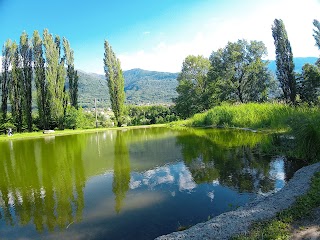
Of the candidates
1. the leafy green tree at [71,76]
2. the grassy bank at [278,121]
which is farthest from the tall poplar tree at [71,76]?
the grassy bank at [278,121]

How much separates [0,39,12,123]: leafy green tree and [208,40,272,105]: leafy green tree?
24256mm

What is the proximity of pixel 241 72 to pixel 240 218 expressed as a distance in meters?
30.5

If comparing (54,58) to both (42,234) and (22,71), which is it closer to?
(22,71)

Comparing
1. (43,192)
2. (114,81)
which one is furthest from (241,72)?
(43,192)

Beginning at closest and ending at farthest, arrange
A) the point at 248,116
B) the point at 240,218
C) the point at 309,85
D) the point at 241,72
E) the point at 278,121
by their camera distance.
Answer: the point at 240,218 → the point at 278,121 → the point at 248,116 → the point at 309,85 → the point at 241,72

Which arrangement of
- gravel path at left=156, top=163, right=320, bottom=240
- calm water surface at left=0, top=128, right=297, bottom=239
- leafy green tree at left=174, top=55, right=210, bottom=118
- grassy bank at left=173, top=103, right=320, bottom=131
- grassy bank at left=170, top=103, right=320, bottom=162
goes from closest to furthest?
gravel path at left=156, top=163, right=320, bottom=240
calm water surface at left=0, top=128, right=297, bottom=239
grassy bank at left=170, top=103, right=320, bottom=162
grassy bank at left=173, top=103, right=320, bottom=131
leafy green tree at left=174, top=55, right=210, bottom=118

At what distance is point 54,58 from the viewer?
30562 millimetres

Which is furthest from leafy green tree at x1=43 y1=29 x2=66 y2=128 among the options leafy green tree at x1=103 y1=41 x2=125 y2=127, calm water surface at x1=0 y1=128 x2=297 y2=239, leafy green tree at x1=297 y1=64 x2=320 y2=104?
leafy green tree at x1=297 y1=64 x2=320 y2=104

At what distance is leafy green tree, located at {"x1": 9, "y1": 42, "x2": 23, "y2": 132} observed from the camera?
30.4 m

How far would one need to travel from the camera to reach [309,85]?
25906mm

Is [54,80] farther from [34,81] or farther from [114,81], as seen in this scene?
[114,81]

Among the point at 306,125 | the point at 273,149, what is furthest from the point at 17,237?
the point at 273,149

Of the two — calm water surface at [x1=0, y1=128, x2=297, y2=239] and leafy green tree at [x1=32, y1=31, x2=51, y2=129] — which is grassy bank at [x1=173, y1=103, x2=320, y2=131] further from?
leafy green tree at [x1=32, y1=31, x2=51, y2=129]

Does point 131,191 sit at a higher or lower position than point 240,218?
lower
